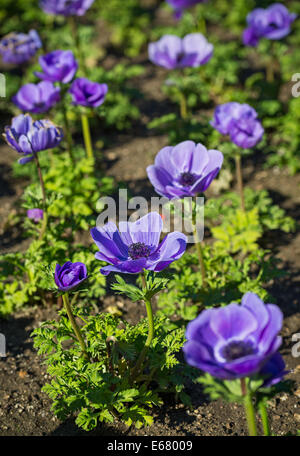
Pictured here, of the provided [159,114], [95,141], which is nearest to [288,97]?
[159,114]

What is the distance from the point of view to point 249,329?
2.00 m

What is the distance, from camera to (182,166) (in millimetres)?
2904

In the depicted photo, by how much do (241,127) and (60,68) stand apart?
1.31 meters

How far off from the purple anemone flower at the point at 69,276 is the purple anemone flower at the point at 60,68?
1.86m

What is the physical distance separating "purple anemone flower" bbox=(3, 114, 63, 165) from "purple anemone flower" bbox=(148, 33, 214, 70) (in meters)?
1.56

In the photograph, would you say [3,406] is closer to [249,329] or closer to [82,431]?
[82,431]

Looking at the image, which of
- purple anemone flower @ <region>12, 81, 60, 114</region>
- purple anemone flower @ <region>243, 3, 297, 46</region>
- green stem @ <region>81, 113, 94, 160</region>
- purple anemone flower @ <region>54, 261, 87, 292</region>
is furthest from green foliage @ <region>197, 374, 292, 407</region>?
purple anemone flower @ <region>243, 3, 297, 46</region>

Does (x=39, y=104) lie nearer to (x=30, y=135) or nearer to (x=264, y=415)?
(x=30, y=135)

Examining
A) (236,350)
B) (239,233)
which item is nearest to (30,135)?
(239,233)

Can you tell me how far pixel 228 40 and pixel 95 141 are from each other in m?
2.34

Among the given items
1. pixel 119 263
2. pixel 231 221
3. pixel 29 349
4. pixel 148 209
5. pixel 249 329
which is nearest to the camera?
pixel 249 329

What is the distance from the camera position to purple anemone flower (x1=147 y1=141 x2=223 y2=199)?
109 inches

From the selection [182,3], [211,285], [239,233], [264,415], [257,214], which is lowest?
[264,415]

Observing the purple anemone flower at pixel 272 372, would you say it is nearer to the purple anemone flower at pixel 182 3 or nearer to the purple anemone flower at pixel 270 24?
the purple anemone flower at pixel 270 24
